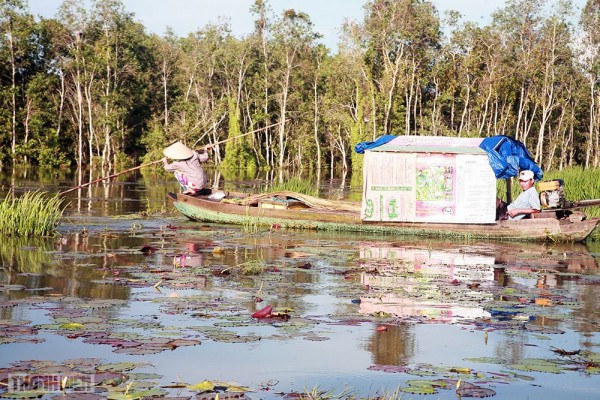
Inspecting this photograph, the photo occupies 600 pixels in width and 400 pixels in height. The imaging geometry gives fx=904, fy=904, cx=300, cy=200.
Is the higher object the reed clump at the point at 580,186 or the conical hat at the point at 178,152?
the conical hat at the point at 178,152

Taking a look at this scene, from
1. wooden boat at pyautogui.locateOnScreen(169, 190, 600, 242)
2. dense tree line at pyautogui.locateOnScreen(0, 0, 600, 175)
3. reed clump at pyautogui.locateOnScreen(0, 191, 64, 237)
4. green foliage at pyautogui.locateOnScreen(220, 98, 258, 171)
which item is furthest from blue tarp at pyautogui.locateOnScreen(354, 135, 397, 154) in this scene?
green foliage at pyautogui.locateOnScreen(220, 98, 258, 171)

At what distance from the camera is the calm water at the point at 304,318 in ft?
20.0

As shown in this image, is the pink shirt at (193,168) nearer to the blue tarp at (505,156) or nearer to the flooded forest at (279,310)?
the flooded forest at (279,310)

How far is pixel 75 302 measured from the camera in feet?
27.4

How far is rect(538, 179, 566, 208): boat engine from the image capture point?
51.6 feet

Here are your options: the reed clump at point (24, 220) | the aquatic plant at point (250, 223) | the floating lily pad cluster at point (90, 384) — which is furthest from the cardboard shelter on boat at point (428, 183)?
the floating lily pad cluster at point (90, 384)

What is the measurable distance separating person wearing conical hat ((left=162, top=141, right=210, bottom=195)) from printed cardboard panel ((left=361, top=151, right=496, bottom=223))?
3.34m

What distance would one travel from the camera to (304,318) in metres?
7.99

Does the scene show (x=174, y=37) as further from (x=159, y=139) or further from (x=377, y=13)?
(x=377, y=13)

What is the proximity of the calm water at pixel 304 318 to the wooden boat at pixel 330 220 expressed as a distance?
1784 millimetres

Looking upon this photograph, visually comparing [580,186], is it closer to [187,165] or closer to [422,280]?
[187,165]

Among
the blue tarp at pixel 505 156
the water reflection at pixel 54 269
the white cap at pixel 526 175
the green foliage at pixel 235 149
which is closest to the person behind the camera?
the water reflection at pixel 54 269

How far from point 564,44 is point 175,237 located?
143ft

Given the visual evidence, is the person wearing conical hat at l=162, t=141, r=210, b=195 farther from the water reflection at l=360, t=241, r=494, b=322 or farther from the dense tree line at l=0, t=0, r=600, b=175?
the dense tree line at l=0, t=0, r=600, b=175
